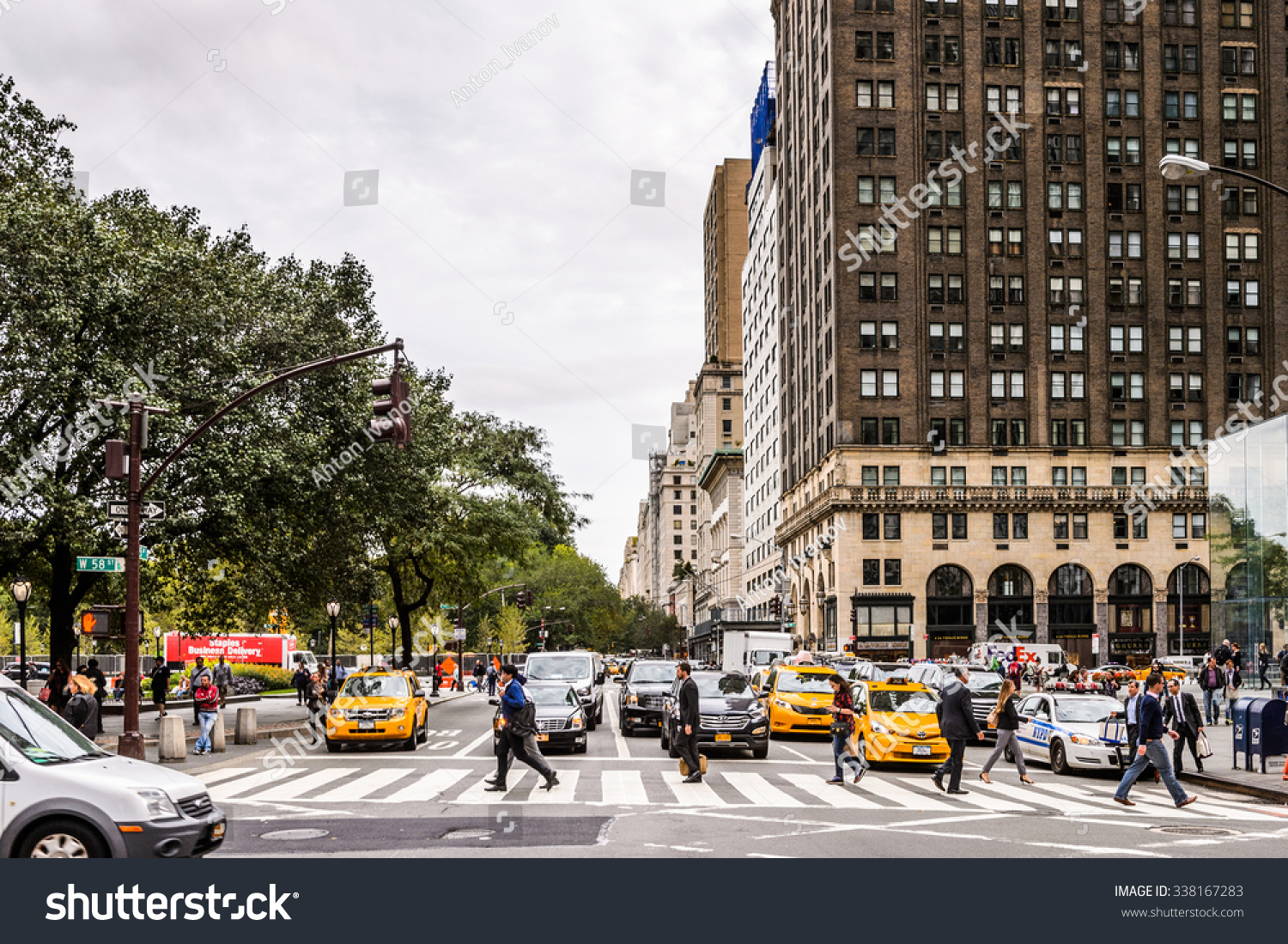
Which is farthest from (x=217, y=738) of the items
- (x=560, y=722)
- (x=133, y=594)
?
(x=560, y=722)

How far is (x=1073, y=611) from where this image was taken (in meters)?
81.7

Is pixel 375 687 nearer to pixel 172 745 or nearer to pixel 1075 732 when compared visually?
pixel 172 745

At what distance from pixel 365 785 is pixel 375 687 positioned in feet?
28.9

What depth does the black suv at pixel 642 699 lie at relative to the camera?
3066cm

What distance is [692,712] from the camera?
19.3m

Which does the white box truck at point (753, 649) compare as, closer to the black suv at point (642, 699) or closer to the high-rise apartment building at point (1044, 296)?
the black suv at point (642, 699)

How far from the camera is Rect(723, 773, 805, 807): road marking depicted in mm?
17031

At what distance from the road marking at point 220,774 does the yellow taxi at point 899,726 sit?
10954 millimetres

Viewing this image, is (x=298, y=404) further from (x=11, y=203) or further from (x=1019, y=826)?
(x=1019, y=826)

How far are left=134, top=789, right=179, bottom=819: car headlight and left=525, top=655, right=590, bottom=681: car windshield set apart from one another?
2245cm

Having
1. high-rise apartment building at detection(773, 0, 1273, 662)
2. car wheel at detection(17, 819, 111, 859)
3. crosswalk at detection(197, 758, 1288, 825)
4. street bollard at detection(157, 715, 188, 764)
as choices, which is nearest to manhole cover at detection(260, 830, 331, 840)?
crosswalk at detection(197, 758, 1288, 825)

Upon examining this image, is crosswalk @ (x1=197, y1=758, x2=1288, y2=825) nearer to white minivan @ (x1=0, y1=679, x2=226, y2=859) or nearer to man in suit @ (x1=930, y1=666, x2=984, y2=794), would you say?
man in suit @ (x1=930, y1=666, x2=984, y2=794)

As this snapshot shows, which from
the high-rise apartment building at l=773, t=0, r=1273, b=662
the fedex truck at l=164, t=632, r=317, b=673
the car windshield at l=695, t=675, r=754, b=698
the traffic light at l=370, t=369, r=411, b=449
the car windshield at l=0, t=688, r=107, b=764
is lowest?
the fedex truck at l=164, t=632, r=317, b=673

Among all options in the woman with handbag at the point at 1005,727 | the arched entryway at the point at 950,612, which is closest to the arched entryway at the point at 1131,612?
the arched entryway at the point at 950,612
